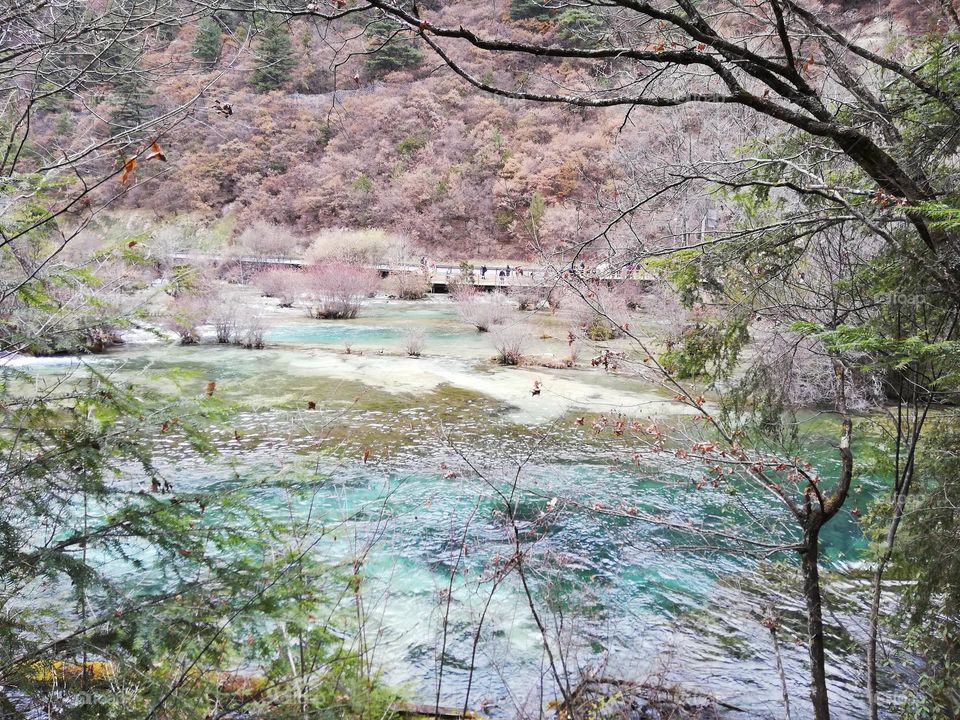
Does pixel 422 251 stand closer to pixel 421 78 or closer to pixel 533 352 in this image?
pixel 421 78

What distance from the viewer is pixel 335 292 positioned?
Answer: 765 inches

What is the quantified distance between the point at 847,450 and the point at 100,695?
→ 3.33m

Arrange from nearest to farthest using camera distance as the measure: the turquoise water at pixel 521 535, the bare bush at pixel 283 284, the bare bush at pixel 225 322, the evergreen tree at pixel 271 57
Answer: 1. the evergreen tree at pixel 271 57
2. the turquoise water at pixel 521 535
3. the bare bush at pixel 225 322
4. the bare bush at pixel 283 284

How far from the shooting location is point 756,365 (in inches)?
170

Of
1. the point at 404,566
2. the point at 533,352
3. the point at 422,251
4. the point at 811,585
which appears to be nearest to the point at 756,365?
the point at 811,585

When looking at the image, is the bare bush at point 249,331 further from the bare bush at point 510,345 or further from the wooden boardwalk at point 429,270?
the bare bush at point 510,345

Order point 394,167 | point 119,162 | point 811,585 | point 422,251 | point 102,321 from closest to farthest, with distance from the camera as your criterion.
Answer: point 119,162, point 102,321, point 811,585, point 422,251, point 394,167

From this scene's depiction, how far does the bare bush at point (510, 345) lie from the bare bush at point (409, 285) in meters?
10.8

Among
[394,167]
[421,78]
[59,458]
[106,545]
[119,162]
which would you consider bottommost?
[106,545]

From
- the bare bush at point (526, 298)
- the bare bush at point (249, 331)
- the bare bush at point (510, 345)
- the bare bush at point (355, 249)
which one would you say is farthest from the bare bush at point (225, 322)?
the bare bush at point (355, 249)

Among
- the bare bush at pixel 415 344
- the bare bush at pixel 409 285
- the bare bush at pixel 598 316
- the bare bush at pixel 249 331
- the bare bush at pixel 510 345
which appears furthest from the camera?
the bare bush at pixel 409 285

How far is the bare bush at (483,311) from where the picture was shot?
16844mm

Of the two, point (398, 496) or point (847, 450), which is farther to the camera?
point (398, 496)

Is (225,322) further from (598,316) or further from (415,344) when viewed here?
(598,316)
